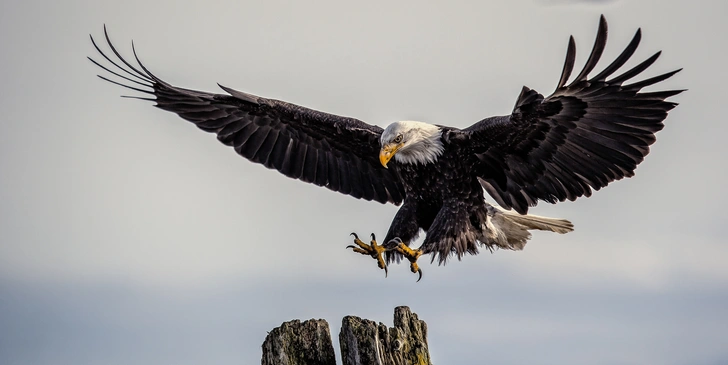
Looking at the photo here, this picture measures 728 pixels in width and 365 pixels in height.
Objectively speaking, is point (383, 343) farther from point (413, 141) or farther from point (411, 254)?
point (413, 141)

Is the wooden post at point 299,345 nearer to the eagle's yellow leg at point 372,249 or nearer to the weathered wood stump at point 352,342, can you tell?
the weathered wood stump at point 352,342

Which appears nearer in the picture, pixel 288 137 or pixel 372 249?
pixel 372 249

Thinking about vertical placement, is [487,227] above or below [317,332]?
above

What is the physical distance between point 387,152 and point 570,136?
1.46 m

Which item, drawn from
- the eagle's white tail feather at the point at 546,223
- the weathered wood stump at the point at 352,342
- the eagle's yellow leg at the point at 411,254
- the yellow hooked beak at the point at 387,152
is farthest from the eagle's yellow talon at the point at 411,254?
the weathered wood stump at the point at 352,342

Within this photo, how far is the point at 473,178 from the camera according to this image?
7969 mm

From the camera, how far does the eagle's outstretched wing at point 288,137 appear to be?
8602 millimetres

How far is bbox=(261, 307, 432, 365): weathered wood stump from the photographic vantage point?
5.24m

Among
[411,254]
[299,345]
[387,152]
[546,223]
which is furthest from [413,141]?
[299,345]

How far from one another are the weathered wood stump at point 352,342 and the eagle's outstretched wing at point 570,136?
232 cm

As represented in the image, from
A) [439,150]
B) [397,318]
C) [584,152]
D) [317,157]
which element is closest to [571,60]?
A: [584,152]

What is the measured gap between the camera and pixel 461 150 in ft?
25.8

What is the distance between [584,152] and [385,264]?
1839 mm

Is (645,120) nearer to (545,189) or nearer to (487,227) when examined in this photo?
(545,189)
